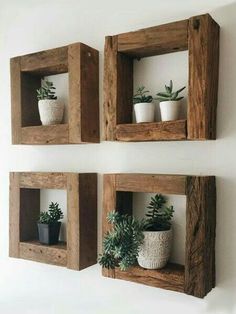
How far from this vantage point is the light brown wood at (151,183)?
957mm

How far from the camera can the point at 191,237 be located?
3.07 ft

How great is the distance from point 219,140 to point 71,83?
50 cm

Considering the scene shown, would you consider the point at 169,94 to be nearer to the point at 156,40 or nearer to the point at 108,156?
the point at 156,40

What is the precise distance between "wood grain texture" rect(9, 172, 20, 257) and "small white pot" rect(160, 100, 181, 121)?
62cm

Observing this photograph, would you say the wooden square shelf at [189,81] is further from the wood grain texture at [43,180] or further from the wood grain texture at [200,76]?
the wood grain texture at [43,180]

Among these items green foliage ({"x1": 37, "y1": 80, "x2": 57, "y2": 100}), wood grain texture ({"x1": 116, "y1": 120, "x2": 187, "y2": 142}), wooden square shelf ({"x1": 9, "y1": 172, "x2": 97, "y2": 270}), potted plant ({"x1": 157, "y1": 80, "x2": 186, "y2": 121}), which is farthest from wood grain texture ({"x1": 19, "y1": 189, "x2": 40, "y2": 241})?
potted plant ({"x1": 157, "y1": 80, "x2": 186, "y2": 121})

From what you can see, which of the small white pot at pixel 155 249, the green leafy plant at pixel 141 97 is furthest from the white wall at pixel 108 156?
the small white pot at pixel 155 249

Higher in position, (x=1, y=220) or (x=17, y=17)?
(x=17, y=17)

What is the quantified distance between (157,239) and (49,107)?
1.92 feet

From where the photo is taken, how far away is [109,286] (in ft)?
3.86

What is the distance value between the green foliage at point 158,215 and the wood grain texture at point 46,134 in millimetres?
353

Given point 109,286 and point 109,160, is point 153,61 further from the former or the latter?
point 109,286

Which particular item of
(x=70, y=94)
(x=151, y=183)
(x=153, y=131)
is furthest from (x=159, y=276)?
(x=70, y=94)

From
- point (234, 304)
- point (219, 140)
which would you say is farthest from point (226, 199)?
point (234, 304)
